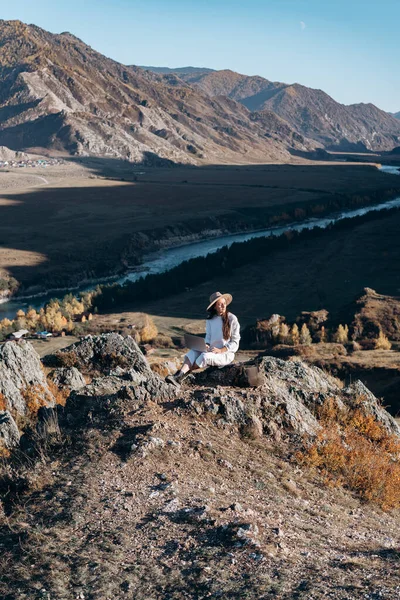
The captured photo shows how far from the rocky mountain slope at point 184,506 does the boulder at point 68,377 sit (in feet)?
24.2

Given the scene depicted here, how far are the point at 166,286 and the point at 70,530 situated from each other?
96.8 meters

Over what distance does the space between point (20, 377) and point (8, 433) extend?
6790 mm

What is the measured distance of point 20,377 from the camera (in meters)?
23.6

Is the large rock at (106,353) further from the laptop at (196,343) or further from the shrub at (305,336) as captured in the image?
the shrub at (305,336)

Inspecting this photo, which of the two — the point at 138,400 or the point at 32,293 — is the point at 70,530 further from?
the point at 32,293

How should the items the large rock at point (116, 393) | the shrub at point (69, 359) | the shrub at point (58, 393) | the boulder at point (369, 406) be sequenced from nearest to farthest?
the large rock at point (116, 393)
the boulder at point (369, 406)
the shrub at point (58, 393)
the shrub at point (69, 359)

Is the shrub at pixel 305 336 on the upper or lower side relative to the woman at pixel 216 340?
lower

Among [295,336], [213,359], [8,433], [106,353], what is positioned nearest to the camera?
[213,359]

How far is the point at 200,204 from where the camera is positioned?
7761 inches

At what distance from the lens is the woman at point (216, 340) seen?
16438mm

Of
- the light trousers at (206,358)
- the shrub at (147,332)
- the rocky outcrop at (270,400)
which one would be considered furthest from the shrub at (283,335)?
the light trousers at (206,358)

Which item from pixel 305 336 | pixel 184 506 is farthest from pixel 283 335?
pixel 184 506

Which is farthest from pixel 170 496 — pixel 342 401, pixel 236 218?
pixel 236 218

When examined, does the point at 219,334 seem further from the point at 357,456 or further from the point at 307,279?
the point at 307,279
